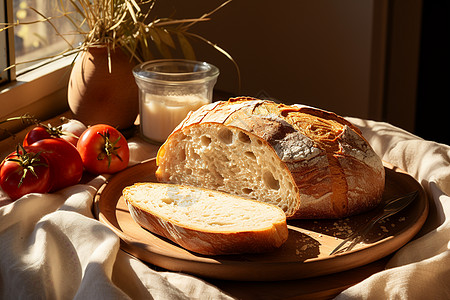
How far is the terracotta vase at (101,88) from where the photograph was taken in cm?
176

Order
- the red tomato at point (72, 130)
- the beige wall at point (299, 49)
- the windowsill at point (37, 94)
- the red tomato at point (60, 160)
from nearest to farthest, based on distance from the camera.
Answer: the red tomato at point (60, 160) < the red tomato at point (72, 130) < the windowsill at point (37, 94) < the beige wall at point (299, 49)

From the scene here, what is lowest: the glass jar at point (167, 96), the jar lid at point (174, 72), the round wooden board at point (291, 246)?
the round wooden board at point (291, 246)

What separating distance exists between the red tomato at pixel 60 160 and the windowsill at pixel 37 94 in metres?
0.37

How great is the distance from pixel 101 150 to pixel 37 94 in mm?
475

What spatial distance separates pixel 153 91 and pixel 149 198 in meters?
0.46

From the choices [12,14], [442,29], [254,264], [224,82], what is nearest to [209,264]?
[254,264]

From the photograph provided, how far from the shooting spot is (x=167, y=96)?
5.59 feet

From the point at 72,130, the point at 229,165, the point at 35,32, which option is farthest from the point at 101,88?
the point at 229,165

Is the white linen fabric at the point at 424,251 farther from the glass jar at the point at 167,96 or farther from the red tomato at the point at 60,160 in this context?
the red tomato at the point at 60,160

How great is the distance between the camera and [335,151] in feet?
4.34

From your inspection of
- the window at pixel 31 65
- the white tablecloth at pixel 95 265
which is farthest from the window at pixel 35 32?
the white tablecloth at pixel 95 265

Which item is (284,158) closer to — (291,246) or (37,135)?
(291,246)

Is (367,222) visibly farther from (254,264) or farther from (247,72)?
(247,72)

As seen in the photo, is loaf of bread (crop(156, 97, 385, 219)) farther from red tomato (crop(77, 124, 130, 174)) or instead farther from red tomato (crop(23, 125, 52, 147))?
red tomato (crop(23, 125, 52, 147))
